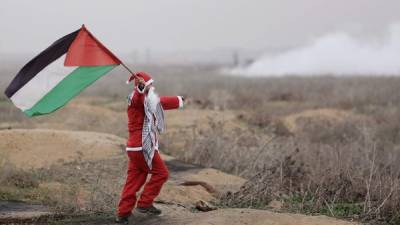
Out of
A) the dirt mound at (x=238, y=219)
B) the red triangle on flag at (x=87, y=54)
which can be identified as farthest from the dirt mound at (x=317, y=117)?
the red triangle on flag at (x=87, y=54)

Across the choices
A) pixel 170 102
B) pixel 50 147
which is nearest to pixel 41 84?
pixel 170 102

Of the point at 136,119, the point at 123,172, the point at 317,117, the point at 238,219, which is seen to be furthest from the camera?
the point at 317,117

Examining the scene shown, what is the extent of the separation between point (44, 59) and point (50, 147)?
530 centimetres

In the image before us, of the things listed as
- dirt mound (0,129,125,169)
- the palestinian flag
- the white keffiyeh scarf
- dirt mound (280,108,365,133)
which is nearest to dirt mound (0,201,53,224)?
the palestinian flag

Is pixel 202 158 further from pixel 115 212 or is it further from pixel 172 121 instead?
pixel 172 121

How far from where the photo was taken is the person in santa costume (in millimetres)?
7941

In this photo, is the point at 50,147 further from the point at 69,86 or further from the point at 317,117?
the point at 317,117

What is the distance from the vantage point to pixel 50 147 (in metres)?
13.4

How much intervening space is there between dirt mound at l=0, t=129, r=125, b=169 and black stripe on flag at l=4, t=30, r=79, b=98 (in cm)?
424

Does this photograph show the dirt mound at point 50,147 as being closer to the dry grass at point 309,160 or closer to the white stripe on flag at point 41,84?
the dry grass at point 309,160

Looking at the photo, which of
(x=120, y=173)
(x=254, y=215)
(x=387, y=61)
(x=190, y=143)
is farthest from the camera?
(x=387, y=61)

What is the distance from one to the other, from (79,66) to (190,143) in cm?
629

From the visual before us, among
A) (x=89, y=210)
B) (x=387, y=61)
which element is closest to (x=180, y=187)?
(x=89, y=210)

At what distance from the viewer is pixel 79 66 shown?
27.3 feet
